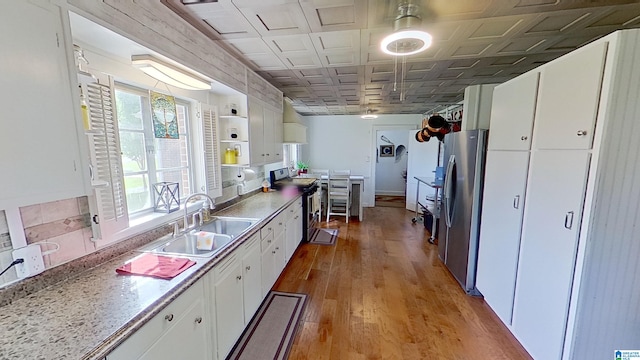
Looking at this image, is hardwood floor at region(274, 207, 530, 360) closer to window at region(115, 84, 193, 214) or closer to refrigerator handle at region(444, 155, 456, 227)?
refrigerator handle at region(444, 155, 456, 227)

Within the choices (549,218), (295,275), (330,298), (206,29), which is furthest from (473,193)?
(206,29)

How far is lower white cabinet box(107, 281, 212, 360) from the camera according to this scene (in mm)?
1009

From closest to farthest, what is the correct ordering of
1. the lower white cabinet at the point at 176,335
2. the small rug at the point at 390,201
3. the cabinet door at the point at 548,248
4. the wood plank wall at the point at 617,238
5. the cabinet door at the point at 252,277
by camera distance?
1. the lower white cabinet at the point at 176,335
2. the wood plank wall at the point at 617,238
3. the cabinet door at the point at 548,248
4. the cabinet door at the point at 252,277
5. the small rug at the point at 390,201

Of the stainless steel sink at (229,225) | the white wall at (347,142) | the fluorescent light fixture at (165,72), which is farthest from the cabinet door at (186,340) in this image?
the white wall at (347,142)

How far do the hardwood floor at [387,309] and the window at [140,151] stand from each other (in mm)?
1628

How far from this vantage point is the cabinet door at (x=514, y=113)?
187 centimetres

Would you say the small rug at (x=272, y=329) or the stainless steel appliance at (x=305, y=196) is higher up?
the stainless steel appliance at (x=305, y=196)

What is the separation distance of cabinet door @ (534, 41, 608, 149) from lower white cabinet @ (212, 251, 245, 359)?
2.29m

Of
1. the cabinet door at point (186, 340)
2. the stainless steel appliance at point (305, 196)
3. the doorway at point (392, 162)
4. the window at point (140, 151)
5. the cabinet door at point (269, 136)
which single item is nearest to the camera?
the cabinet door at point (186, 340)

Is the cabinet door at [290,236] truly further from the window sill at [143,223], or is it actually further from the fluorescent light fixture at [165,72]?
the fluorescent light fixture at [165,72]

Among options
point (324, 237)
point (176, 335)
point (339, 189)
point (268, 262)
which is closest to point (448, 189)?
point (324, 237)

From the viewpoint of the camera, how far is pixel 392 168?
8125 mm

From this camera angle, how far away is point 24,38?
0.90m

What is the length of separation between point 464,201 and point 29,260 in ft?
10.8
